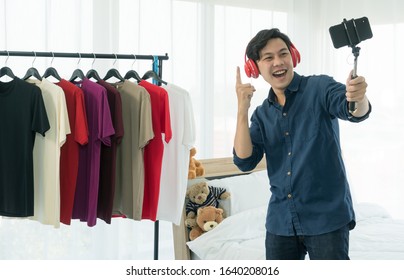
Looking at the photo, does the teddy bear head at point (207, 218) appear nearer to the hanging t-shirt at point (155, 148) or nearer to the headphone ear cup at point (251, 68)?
the hanging t-shirt at point (155, 148)

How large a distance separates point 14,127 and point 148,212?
2.44 ft

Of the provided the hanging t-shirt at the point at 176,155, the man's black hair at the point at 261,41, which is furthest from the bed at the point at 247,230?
the man's black hair at the point at 261,41

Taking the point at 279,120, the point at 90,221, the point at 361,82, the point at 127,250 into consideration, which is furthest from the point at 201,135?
the point at 361,82

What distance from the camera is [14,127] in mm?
2217

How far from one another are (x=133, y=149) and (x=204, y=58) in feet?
4.86

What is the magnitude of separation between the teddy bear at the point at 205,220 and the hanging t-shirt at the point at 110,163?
74 centimetres

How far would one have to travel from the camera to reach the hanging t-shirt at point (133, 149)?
2363 mm

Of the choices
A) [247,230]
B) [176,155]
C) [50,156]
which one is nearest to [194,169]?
[247,230]

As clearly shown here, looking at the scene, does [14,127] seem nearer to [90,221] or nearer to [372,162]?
[90,221]

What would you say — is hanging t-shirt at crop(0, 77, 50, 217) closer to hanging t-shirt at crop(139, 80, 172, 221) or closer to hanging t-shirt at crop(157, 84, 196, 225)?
hanging t-shirt at crop(139, 80, 172, 221)

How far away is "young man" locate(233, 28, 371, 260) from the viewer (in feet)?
4.98

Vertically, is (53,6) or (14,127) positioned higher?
(53,6)

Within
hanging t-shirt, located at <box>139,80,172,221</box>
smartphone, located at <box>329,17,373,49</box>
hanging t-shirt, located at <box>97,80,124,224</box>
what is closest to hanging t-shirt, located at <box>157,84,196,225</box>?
hanging t-shirt, located at <box>139,80,172,221</box>

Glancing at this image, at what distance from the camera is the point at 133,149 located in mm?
2385
